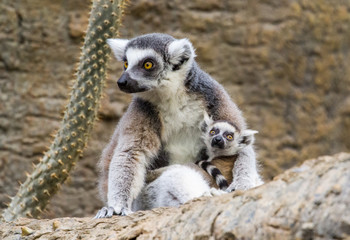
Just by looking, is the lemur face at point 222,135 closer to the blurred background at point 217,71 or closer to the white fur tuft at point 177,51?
the white fur tuft at point 177,51

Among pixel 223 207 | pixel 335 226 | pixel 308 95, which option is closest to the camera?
pixel 335 226

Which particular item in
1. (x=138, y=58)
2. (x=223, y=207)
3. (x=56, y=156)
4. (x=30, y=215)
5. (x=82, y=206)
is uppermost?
(x=138, y=58)

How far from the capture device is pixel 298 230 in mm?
2473

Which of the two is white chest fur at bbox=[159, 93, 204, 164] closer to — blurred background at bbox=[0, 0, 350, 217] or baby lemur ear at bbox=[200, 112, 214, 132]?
baby lemur ear at bbox=[200, 112, 214, 132]

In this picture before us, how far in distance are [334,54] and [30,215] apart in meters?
5.20

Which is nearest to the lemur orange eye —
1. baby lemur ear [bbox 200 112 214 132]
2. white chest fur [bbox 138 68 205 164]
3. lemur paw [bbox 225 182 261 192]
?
white chest fur [bbox 138 68 205 164]

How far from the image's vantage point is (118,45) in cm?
484

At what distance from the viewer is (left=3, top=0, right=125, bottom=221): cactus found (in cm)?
502

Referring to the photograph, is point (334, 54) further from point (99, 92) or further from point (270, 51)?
point (99, 92)

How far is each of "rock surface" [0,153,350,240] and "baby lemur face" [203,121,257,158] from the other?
113 cm

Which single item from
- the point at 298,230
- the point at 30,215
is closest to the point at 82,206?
the point at 30,215

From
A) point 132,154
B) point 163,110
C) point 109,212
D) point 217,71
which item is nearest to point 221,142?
point 163,110

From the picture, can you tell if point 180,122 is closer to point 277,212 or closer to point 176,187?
point 176,187

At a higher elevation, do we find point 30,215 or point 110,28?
point 110,28
